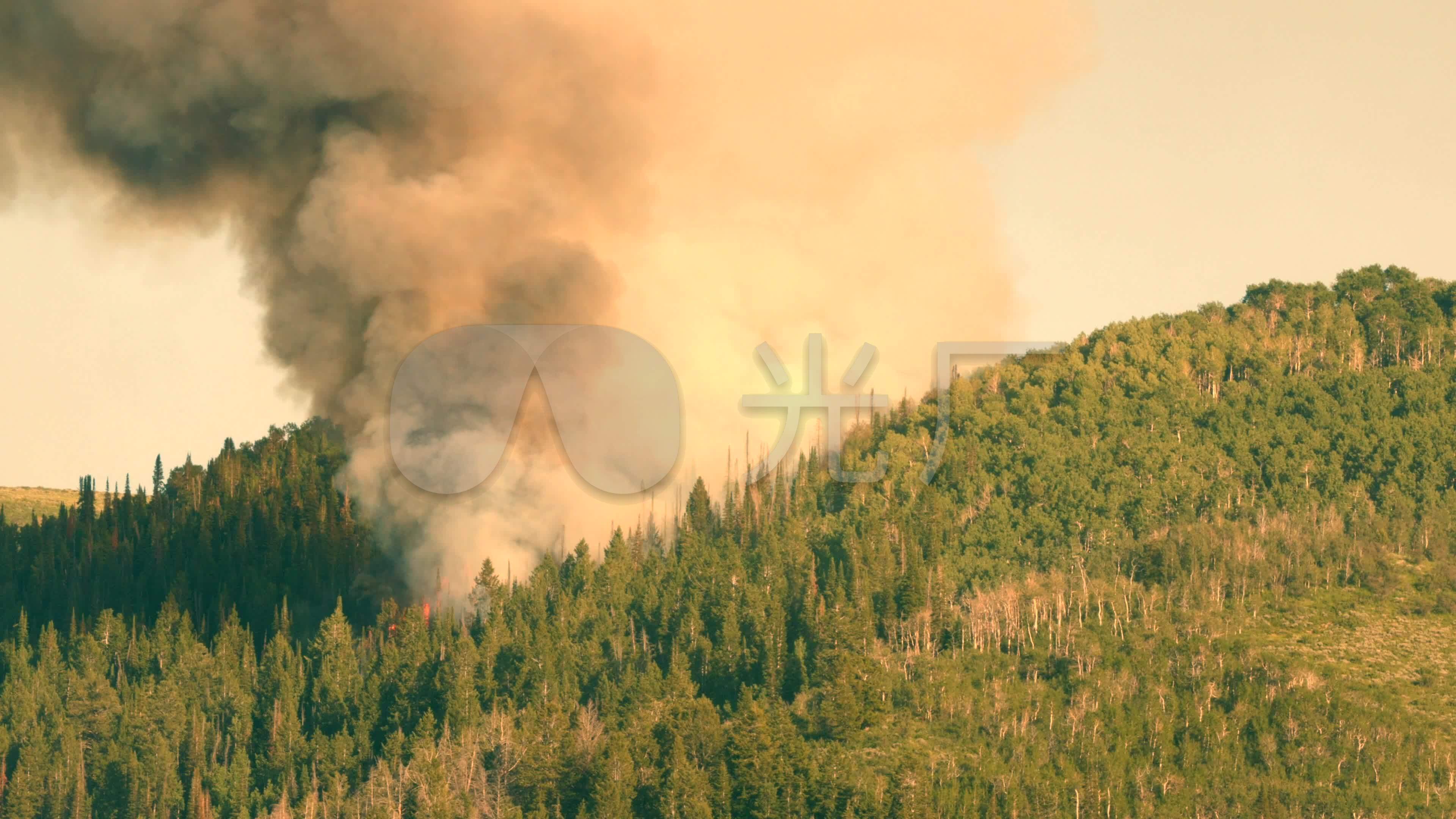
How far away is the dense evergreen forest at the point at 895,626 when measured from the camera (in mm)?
121438

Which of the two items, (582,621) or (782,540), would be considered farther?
(782,540)

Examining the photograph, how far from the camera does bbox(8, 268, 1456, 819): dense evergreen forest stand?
398 feet

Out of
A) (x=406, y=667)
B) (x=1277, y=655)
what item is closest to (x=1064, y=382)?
(x=1277, y=655)

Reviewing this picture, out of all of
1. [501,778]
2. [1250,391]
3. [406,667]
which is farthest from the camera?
[1250,391]

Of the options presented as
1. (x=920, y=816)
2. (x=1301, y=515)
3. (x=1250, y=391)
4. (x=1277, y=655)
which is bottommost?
(x=920, y=816)

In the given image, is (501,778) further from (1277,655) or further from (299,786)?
(1277,655)

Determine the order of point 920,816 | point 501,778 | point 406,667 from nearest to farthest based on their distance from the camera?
point 920,816 → point 501,778 → point 406,667

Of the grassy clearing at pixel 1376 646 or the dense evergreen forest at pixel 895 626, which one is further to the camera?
the grassy clearing at pixel 1376 646

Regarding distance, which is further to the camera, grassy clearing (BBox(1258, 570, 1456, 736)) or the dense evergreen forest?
grassy clearing (BBox(1258, 570, 1456, 736))

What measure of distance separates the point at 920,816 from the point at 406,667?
A: 45.1 meters

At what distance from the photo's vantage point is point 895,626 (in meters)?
141

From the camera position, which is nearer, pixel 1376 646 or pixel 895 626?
pixel 1376 646

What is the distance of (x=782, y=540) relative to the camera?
159m

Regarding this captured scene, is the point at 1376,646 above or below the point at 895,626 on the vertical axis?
below
